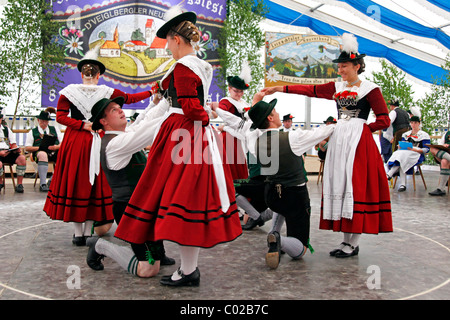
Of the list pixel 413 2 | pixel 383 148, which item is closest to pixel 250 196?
pixel 383 148

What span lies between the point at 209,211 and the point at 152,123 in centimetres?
63

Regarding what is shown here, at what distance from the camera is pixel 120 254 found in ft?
8.25

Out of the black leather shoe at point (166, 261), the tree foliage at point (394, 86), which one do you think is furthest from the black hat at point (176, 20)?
the tree foliage at point (394, 86)

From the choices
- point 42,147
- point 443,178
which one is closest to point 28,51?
point 42,147

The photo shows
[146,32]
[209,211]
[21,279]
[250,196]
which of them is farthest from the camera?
[146,32]

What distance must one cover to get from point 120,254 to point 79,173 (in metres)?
1.02

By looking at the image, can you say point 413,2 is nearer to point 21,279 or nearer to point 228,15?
point 228,15

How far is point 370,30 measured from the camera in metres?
10.3

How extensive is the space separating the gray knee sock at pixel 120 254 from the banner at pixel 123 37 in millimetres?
6809

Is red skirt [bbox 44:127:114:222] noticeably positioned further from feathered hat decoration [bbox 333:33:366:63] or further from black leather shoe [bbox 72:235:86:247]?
feathered hat decoration [bbox 333:33:366:63]

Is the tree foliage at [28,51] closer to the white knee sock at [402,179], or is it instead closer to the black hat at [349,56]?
the white knee sock at [402,179]

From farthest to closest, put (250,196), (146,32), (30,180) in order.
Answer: (146,32) < (30,180) < (250,196)

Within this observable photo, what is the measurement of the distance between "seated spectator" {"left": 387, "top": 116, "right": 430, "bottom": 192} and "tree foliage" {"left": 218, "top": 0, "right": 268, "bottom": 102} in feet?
11.7

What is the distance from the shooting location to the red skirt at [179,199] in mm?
2145
